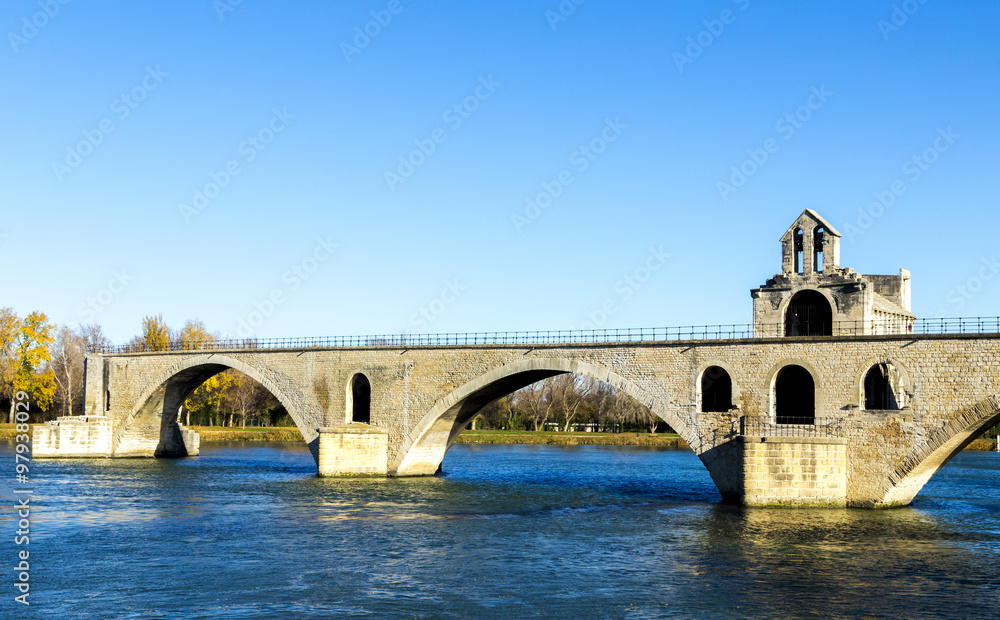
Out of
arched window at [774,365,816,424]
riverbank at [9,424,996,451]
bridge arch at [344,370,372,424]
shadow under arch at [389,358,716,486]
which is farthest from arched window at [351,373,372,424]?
riverbank at [9,424,996,451]

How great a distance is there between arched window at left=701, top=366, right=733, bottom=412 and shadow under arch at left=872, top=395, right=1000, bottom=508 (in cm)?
758

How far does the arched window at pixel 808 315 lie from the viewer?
44125mm

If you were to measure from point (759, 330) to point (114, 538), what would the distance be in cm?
2818

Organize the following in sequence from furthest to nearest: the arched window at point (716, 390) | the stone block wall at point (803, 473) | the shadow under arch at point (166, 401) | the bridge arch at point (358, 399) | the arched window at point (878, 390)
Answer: the shadow under arch at point (166, 401) → the bridge arch at point (358, 399) → the arched window at point (716, 390) → the arched window at point (878, 390) → the stone block wall at point (803, 473)

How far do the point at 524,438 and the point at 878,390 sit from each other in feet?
188

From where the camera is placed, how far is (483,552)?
31.0 meters

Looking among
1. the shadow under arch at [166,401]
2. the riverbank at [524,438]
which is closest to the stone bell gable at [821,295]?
the shadow under arch at [166,401]

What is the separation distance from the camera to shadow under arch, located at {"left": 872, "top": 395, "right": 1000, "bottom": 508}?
121ft

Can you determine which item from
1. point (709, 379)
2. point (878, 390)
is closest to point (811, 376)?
point (878, 390)

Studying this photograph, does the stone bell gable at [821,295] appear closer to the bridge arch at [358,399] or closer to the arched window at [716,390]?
the arched window at [716,390]

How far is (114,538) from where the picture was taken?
32.7 metres

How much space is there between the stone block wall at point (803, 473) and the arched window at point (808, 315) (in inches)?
265

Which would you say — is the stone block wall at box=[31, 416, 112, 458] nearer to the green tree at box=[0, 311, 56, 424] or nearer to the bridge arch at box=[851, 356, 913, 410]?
the green tree at box=[0, 311, 56, 424]

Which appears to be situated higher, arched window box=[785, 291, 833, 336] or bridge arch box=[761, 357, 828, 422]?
arched window box=[785, 291, 833, 336]
